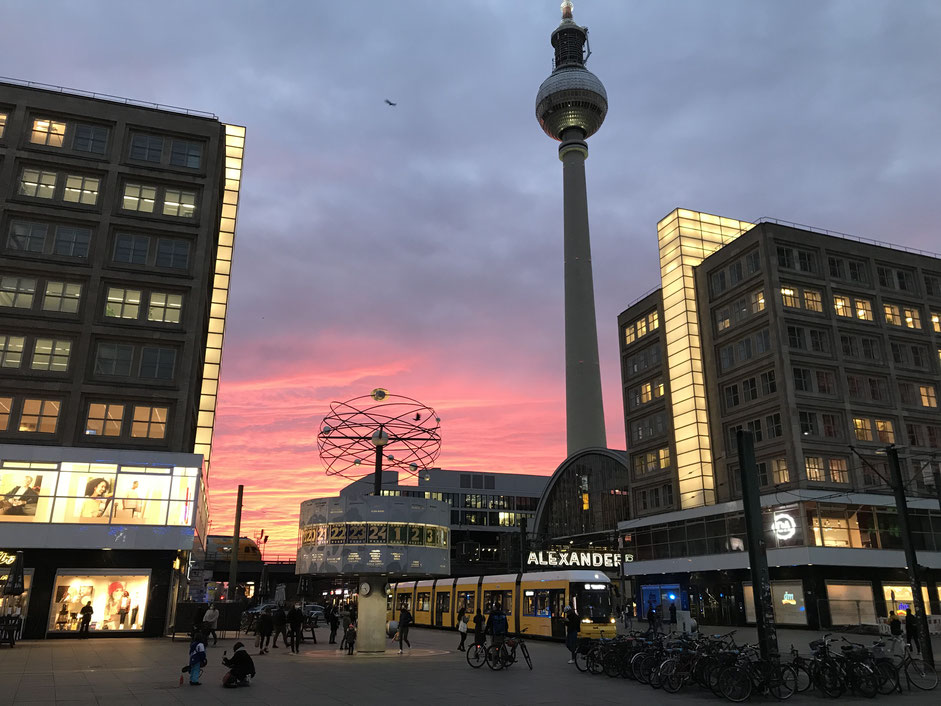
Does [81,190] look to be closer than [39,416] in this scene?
No

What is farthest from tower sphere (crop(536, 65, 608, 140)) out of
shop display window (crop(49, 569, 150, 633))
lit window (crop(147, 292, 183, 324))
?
shop display window (crop(49, 569, 150, 633))

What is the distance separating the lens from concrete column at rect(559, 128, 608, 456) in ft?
361

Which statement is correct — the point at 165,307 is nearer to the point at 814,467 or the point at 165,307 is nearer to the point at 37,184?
the point at 37,184

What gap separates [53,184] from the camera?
46.9 meters

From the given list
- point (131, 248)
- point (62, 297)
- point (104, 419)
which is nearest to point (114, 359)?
point (104, 419)

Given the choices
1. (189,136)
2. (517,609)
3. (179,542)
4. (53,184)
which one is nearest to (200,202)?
(189,136)

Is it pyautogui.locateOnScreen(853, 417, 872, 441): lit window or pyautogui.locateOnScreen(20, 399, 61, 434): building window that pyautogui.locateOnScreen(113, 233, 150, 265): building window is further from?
pyautogui.locateOnScreen(853, 417, 872, 441): lit window

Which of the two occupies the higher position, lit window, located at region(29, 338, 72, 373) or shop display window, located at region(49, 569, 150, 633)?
lit window, located at region(29, 338, 72, 373)

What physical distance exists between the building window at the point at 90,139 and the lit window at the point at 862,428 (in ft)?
197

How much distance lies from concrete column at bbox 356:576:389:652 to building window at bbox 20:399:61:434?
2373 centimetres

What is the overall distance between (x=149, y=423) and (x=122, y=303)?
26.6 feet

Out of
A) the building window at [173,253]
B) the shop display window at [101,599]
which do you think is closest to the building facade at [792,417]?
the shop display window at [101,599]

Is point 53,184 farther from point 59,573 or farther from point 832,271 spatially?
point 832,271

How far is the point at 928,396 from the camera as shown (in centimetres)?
6197
